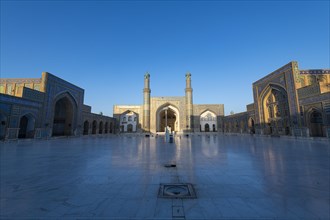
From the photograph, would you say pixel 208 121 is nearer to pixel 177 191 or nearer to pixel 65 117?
pixel 65 117

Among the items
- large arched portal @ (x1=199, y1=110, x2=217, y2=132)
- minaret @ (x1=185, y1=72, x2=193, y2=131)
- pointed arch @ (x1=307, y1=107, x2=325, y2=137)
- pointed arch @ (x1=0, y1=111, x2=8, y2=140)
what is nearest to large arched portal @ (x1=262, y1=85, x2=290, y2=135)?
→ pointed arch @ (x1=307, y1=107, x2=325, y2=137)

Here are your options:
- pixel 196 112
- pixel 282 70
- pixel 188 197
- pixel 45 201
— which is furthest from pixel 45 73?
pixel 196 112

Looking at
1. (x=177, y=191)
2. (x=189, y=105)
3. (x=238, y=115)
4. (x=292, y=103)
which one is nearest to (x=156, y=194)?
(x=177, y=191)

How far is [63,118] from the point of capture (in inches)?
847

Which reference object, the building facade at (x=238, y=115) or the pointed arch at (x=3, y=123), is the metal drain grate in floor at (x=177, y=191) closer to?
the building facade at (x=238, y=115)

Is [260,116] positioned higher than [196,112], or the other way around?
[196,112]

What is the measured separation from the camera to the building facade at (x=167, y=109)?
33969mm

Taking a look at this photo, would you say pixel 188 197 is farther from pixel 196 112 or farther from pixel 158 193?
pixel 196 112

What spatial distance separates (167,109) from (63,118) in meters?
20.9

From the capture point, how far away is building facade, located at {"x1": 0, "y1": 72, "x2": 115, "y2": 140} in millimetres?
13406

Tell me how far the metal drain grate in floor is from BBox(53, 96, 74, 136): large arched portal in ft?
72.7

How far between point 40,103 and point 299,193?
20.8 meters

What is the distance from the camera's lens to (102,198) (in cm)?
236

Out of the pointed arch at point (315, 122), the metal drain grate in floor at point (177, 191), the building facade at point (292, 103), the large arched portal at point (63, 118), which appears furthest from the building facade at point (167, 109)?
the metal drain grate in floor at point (177, 191)
